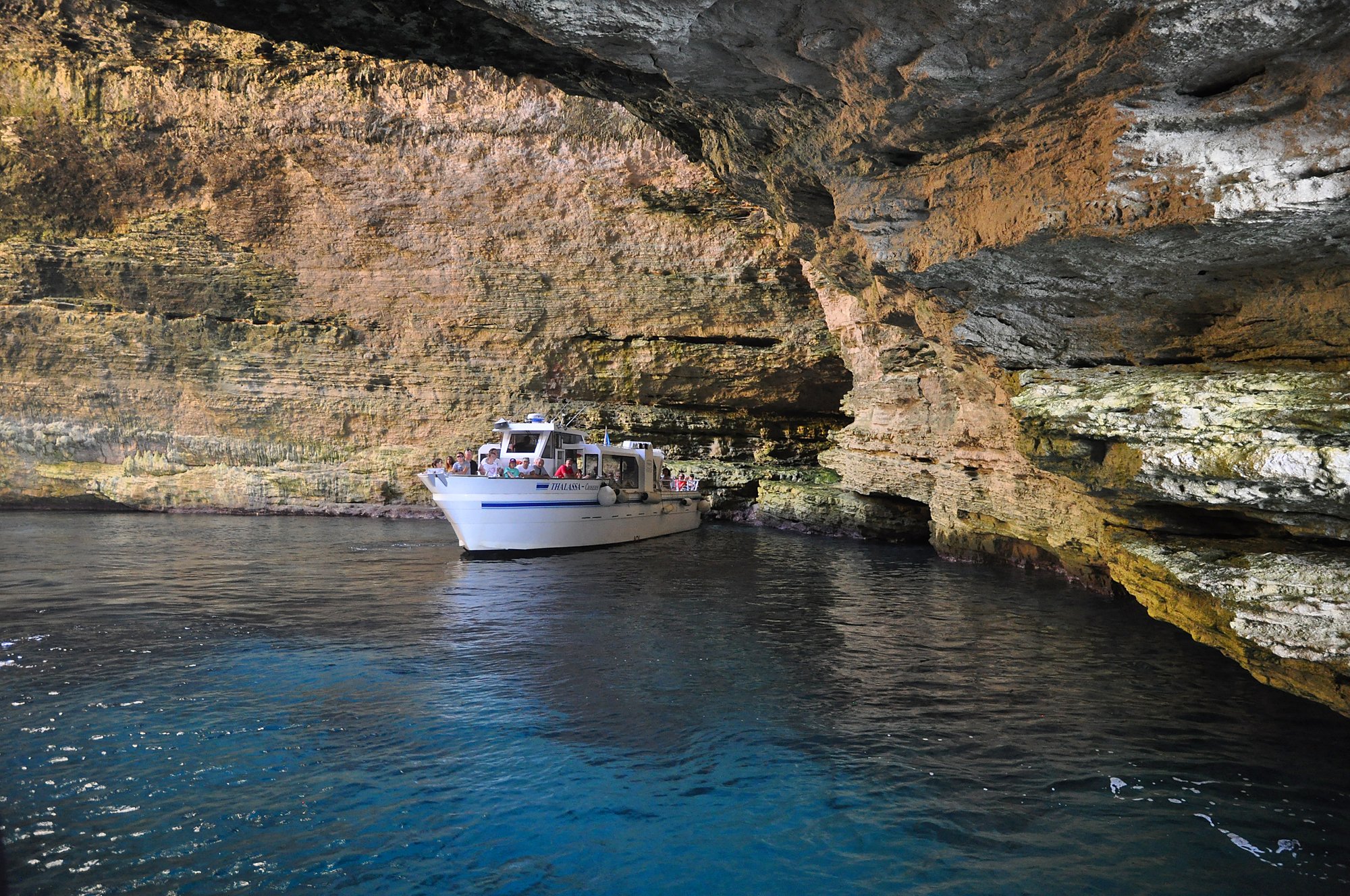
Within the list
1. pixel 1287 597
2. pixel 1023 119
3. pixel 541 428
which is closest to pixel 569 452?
pixel 541 428

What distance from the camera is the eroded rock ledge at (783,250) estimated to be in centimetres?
591

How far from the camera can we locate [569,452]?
24.8 meters

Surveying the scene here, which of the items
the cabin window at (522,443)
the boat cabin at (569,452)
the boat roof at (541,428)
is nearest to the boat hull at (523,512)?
the boat cabin at (569,452)

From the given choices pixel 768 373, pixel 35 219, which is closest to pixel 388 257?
pixel 35 219

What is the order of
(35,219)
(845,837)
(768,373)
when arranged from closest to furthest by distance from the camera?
(845,837) → (35,219) → (768,373)

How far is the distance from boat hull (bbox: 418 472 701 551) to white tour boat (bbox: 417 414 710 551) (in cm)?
2

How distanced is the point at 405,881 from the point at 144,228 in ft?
97.8

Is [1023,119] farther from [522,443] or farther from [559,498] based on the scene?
[522,443]

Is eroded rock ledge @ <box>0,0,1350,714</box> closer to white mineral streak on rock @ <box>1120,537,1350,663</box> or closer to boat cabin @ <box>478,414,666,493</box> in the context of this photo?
white mineral streak on rock @ <box>1120,537,1350,663</box>

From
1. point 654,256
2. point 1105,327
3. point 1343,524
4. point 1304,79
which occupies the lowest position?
point 1343,524

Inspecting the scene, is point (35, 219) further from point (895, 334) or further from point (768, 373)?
point (895, 334)

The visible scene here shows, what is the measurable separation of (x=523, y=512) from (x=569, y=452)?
17.0ft

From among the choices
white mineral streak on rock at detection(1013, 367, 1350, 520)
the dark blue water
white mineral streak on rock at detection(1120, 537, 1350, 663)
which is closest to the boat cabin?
the dark blue water

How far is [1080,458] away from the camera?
8.55 metres
